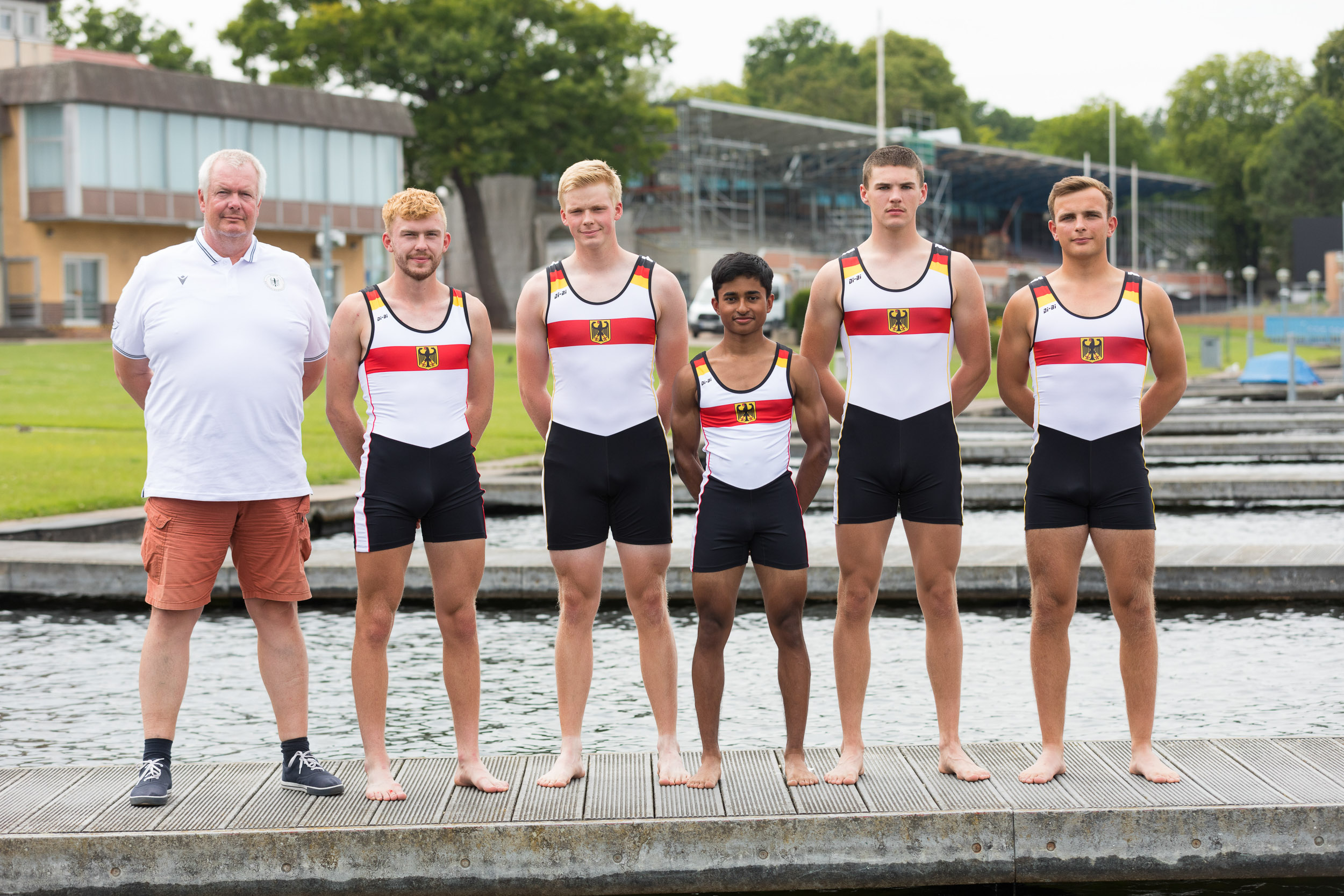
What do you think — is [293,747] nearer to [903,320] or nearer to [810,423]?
[810,423]

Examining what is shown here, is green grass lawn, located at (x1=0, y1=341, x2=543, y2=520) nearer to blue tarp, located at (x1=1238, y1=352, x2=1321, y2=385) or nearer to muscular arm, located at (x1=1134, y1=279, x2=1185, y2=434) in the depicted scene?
muscular arm, located at (x1=1134, y1=279, x2=1185, y2=434)

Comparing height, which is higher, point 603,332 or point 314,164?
point 314,164

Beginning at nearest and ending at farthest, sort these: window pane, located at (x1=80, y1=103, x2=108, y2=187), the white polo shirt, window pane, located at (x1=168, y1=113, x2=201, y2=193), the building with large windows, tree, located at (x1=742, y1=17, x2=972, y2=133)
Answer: the white polo shirt < window pane, located at (x1=80, y1=103, x2=108, y2=187) < the building with large windows < window pane, located at (x1=168, y1=113, x2=201, y2=193) < tree, located at (x1=742, y1=17, x2=972, y2=133)

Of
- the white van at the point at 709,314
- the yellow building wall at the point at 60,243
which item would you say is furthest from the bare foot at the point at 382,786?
the yellow building wall at the point at 60,243

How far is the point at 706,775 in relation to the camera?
204 inches

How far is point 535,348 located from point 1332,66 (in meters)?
114

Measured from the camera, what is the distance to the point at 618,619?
31.4ft

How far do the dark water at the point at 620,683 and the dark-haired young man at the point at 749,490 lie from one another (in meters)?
1.49

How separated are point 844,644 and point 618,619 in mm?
4383

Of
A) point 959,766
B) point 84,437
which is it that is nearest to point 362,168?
point 84,437

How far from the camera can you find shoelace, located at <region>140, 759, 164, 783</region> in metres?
5.00

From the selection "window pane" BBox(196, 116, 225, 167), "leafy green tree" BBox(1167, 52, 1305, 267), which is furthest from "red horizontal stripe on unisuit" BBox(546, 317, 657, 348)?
"leafy green tree" BBox(1167, 52, 1305, 267)

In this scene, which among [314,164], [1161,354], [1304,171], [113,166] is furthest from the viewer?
[1304,171]

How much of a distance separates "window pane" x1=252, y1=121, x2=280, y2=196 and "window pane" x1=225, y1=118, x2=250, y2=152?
1.11ft
